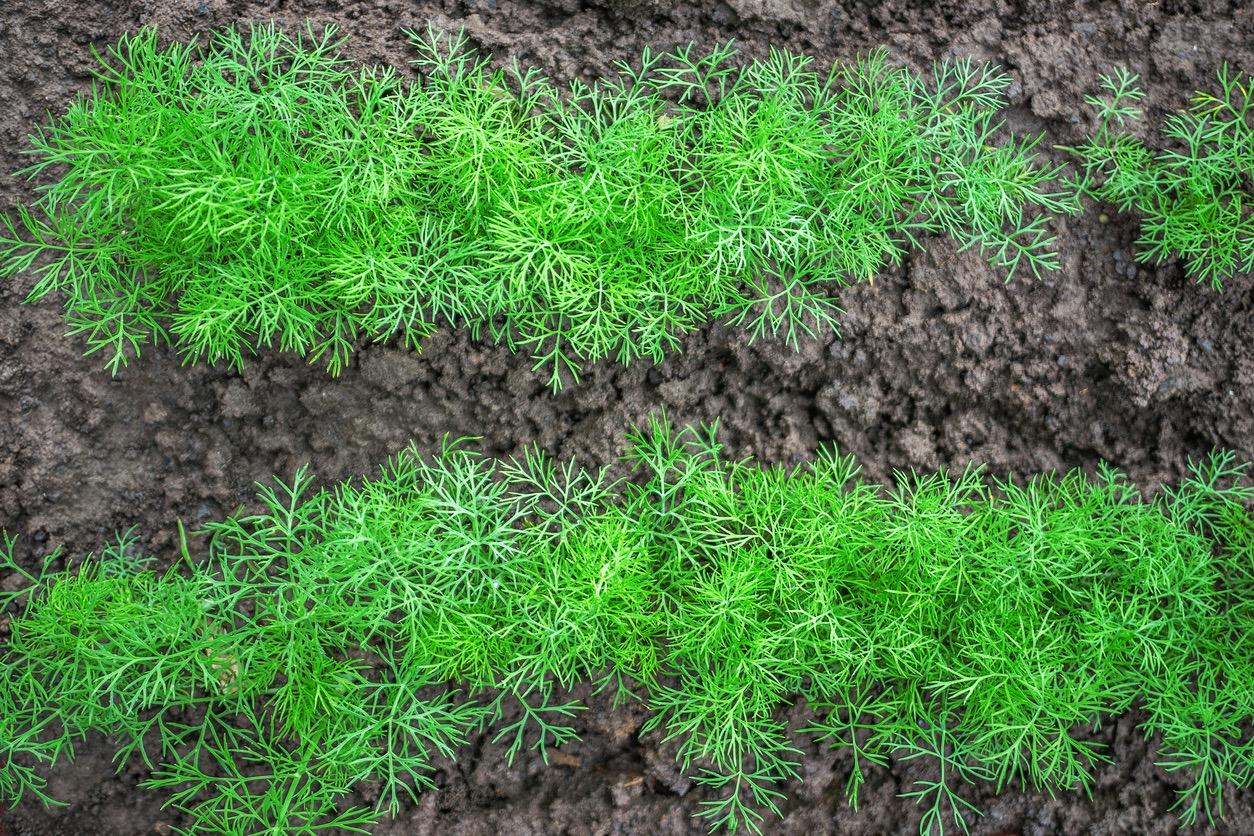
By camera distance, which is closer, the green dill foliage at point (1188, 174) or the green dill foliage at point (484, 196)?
the green dill foliage at point (484, 196)

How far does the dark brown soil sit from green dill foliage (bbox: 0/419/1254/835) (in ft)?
0.23

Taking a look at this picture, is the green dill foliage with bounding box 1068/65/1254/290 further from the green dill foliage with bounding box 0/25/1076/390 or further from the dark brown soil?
the green dill foliage with bounding box 0/25/1076/390

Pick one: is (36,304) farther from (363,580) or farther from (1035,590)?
(1035,590)

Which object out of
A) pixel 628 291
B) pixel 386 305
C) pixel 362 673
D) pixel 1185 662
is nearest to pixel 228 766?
pixel 362 673

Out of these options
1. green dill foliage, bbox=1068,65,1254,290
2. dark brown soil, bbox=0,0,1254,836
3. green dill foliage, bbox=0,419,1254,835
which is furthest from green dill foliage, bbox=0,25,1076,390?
green dill foliage, bbox=0,419,1254,835

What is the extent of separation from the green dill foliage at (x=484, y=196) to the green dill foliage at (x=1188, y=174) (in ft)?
0.71

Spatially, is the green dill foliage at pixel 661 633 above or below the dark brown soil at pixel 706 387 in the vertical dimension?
below

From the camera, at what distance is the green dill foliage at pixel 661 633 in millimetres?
2248

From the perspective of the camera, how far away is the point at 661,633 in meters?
2.38

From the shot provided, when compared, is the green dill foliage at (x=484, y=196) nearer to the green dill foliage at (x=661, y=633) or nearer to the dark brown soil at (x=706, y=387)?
the dark brown soil at (x=706, y=387)

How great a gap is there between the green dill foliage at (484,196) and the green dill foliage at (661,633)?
40 cm

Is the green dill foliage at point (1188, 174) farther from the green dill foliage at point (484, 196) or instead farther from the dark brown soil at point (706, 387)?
the green dill foliage at point (484, 196)

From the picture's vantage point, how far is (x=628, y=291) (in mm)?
2334

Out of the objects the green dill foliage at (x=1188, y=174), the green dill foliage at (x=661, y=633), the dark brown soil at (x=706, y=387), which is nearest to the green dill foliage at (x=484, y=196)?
the dark brown soil at (x=706, y=387)
